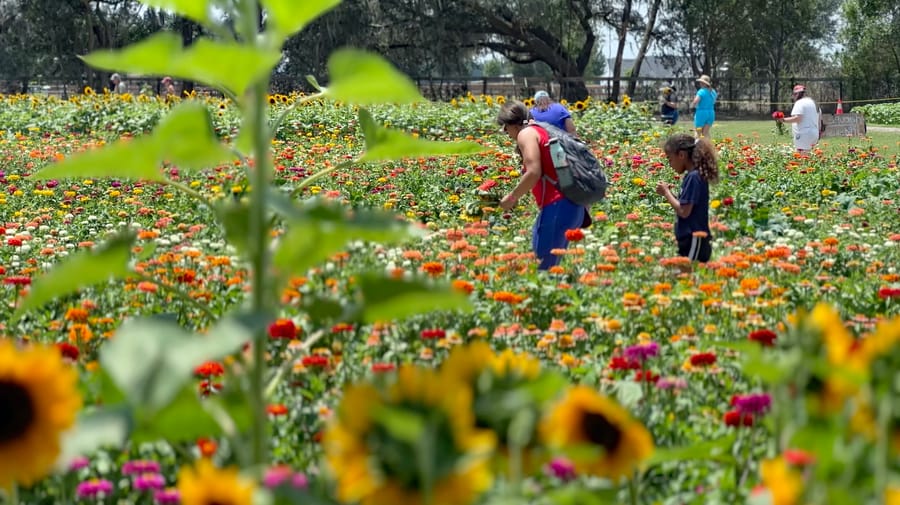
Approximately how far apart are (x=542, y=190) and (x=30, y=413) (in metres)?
5.18

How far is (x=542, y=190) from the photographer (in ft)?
20.5

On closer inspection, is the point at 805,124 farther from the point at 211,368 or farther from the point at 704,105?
the point at 211,368

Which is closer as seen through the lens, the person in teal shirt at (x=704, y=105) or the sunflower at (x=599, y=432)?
the sunflower at (x=599, y=432)

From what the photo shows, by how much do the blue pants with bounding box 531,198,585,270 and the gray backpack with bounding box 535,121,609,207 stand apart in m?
0.08

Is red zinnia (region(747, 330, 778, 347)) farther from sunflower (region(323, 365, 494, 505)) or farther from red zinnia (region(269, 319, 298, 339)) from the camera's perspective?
sunflower (region(323, 365, 494, 505))

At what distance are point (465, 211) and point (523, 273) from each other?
3908 mm

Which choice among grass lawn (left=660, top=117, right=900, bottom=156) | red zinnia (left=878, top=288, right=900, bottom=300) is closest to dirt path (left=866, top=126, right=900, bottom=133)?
grass lawn (left=660, top=117, right=900, bottom=156)

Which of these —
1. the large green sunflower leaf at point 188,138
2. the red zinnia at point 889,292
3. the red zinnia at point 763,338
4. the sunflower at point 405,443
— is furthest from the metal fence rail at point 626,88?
the sunflower at point 405,443

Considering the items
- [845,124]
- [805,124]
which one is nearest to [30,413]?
[805,124]

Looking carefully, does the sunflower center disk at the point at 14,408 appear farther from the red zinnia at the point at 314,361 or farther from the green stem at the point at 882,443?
the red zinnia at the point at 314,361

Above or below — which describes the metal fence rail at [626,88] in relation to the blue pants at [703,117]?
above

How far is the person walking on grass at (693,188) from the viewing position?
6305 mm

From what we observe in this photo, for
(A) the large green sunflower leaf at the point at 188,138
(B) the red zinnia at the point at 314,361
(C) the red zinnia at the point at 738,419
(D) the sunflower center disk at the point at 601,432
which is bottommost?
(B) the red zinnia at the point at 314,361

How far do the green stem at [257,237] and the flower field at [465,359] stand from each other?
0.02m
